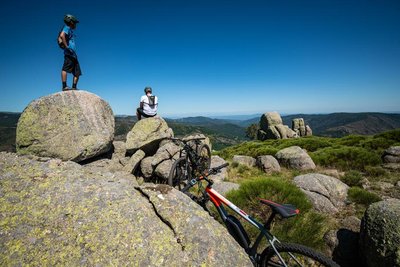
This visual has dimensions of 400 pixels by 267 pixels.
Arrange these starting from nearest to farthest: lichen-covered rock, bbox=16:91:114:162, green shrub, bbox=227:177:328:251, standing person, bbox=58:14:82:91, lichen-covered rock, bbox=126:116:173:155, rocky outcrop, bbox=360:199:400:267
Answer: rocky outcrop, bbox=360:199:400:267, green shrub, bbox=227:177:328:251, lichen-covered rock, bbox=16:91:114:162, standing person, bbox=58:14:82:91, lichen-covered rock, bbox=126:116:173:155

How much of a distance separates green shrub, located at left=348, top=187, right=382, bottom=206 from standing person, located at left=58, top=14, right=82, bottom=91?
521 inches

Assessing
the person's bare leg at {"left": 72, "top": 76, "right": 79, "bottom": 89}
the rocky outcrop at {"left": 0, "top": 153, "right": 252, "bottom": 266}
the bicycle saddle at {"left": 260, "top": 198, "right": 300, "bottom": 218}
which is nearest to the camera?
the rocky outcrop at {"left": 0, "top": 153, "right": 252, "bottom": 266}

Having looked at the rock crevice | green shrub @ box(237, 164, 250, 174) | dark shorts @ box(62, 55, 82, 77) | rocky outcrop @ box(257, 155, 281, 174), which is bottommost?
green shrub @ box(237, 164, 250, 174)

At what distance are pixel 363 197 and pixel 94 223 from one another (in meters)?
9.41

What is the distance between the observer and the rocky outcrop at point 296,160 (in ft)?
41.3

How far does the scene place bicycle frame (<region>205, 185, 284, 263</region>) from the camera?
11.8 feet

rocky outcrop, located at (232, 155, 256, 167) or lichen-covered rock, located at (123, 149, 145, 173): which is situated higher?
lichen-covered rock, located at (123, 149, 145, 173)

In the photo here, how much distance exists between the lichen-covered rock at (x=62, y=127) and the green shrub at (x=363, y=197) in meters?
11.2

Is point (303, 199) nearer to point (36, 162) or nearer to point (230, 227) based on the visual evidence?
point (230, 227)

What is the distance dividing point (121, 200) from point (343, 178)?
11.6 m

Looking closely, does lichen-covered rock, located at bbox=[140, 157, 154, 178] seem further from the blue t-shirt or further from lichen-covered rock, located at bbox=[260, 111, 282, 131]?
lichen-covered rock, located at bbox=[260, 111, 282, 131]

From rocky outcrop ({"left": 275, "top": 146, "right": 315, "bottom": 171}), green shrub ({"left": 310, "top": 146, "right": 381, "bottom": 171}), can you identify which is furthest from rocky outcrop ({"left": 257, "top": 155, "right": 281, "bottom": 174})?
green shrub ({"left": 310, "top": 146, "right": 381, "bottom": 171})

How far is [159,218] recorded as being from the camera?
275cm

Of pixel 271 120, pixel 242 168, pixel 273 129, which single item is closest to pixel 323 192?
pixel 242 168
